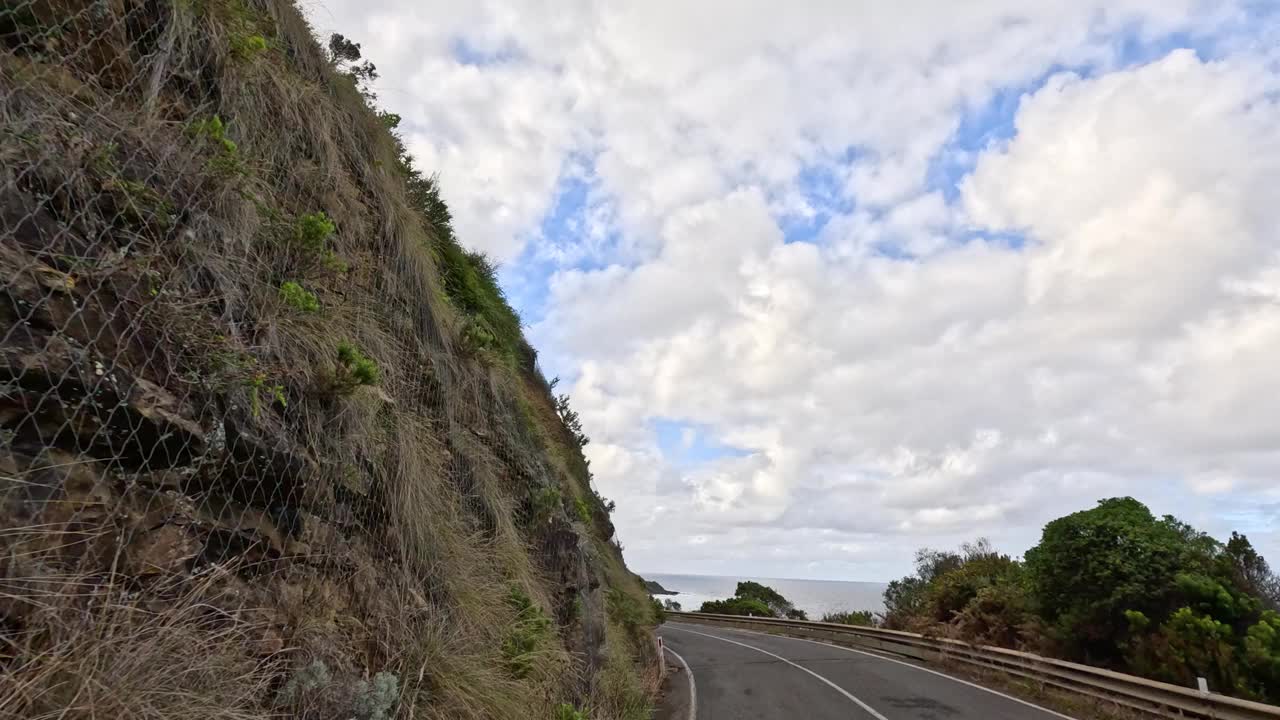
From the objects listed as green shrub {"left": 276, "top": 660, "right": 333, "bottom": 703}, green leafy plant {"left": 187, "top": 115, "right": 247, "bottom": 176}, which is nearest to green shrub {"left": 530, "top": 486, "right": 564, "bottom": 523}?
green shrub {"left": 276, "top": 660, "right": 333, "bottom": 703}

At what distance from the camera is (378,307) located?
6074 millimetres

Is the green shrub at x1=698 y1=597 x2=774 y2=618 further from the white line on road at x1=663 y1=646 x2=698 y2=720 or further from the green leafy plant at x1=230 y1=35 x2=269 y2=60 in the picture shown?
the green leafy plant at x1=230 y1=35 x2=269 y2=60

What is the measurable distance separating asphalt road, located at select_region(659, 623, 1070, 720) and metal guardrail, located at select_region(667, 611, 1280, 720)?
985 mm

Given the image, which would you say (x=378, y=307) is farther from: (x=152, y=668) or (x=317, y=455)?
(x=152, y=668)


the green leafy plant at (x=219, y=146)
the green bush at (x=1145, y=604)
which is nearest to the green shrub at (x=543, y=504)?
the green leafy plant at (x=219, y=146)

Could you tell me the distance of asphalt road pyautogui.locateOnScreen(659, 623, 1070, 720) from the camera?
36.2 ft

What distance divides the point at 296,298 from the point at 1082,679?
14.2 metres

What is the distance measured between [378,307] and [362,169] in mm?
1752

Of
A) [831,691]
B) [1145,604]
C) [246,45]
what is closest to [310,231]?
[246,45]

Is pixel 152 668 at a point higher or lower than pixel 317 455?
lower

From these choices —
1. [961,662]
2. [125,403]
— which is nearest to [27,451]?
[125,403]

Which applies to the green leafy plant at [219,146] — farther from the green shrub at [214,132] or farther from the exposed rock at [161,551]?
the exposed rock at [161,551]

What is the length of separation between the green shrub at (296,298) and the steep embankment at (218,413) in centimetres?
2

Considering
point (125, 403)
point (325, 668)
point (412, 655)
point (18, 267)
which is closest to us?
point (18, 267)
